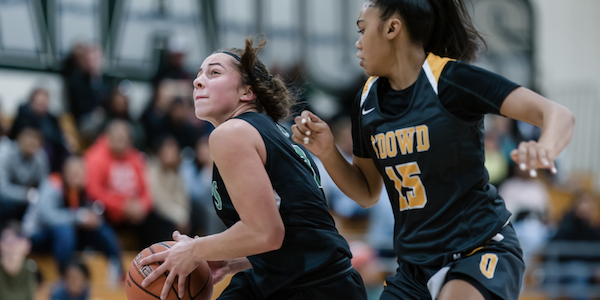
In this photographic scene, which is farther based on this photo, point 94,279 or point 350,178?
point 94,279

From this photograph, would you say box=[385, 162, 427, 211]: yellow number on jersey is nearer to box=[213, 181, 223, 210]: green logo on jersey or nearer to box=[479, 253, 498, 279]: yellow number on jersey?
box=[479, 253, 498, 279]: yellow number on jersey

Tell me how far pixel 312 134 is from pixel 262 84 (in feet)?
1.15

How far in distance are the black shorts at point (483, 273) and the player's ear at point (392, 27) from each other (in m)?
1.00

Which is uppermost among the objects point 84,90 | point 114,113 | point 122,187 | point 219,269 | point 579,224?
point 219,269

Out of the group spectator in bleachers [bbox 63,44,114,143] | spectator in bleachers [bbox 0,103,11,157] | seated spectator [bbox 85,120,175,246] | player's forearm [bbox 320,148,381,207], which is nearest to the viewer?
player's forearm [bbox 320,148,381,207]

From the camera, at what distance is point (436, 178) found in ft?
8.71

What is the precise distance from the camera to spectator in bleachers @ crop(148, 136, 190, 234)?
734 cm

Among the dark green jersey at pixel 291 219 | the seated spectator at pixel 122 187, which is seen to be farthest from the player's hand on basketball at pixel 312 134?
the seated spectator at pixel 122 187

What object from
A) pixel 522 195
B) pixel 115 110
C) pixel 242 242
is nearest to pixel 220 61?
pixel 242 242

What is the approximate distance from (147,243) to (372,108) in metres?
4.98

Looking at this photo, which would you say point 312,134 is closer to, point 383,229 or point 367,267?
point 367,267

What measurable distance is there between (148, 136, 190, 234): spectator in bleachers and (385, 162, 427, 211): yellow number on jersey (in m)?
4.96

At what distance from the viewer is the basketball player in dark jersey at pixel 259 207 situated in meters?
2.54

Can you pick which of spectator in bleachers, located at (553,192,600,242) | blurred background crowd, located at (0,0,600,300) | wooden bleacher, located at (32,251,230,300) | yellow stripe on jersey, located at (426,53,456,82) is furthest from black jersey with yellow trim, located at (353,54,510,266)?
spectator in bleachers, located at (553,192,600,242)
